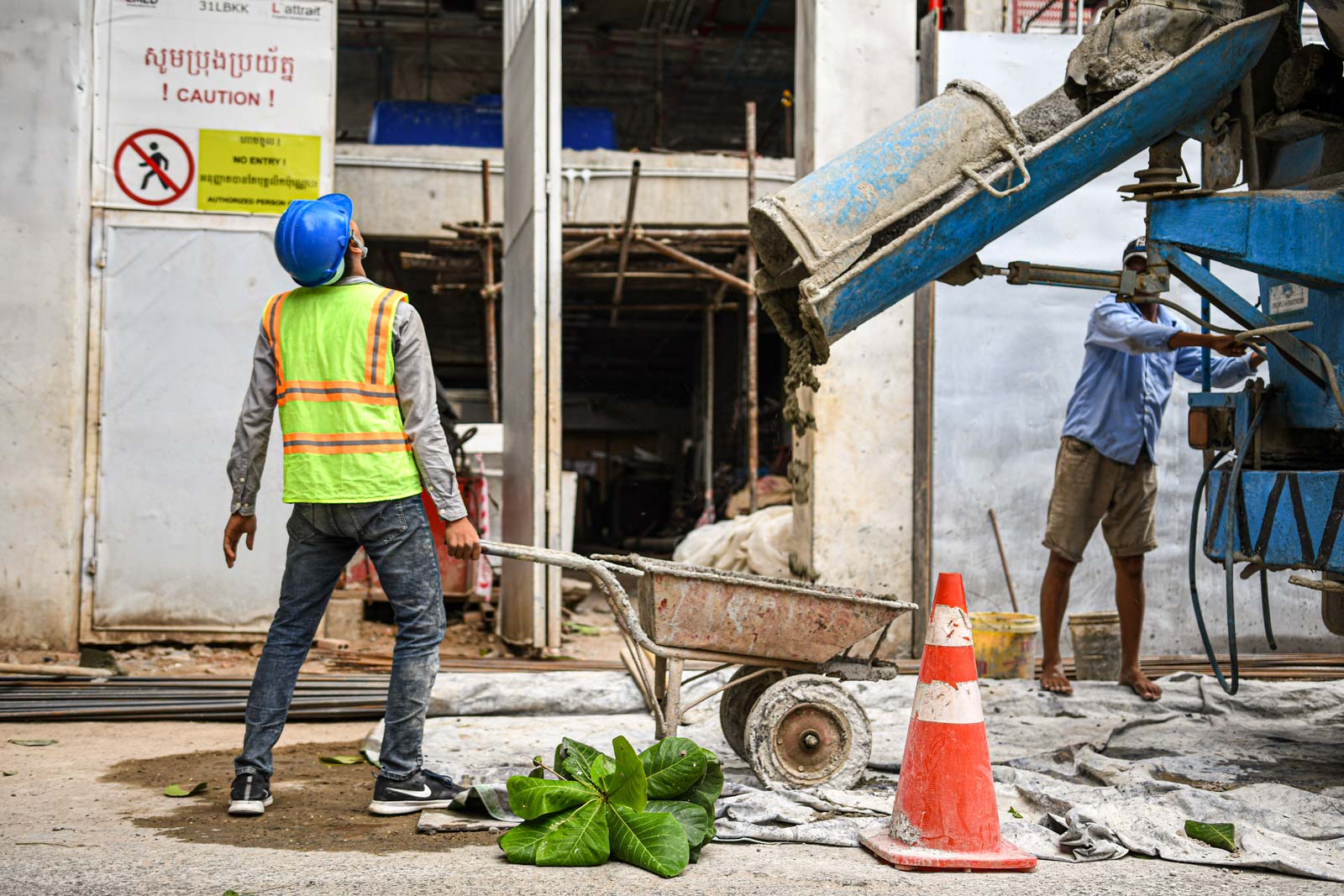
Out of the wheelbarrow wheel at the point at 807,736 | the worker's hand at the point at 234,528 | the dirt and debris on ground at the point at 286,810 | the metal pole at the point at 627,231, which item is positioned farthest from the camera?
the metal pole at the point at 627,231

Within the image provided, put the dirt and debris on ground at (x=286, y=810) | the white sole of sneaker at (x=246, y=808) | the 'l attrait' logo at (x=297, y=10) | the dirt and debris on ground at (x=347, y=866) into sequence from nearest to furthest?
1. the dirt and debris on ground at (x=347, y=866)
2. the dirt and debris on ground at (x=286, y=810)
3. the white sole of sneaker at (x=246, y=808)
4. the 'l attrait' logo at (x=297, y=10)

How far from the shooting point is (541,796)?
3510mm

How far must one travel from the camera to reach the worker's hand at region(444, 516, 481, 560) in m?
3.86

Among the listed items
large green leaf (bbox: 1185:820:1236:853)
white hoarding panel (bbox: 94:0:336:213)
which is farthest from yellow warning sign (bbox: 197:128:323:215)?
large green leaf (bbox: 1185:820:1236:853)

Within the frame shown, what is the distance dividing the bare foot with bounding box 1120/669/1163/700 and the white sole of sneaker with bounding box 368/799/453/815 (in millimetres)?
3448

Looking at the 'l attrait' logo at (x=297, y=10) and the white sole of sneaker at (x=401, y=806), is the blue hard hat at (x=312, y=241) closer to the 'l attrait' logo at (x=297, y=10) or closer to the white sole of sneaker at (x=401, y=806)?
the white sole of sneaker at (x=401, y=806)

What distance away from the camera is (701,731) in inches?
211

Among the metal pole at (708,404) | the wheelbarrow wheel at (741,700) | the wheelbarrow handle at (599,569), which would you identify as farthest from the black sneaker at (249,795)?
the metal pole at (708,404)

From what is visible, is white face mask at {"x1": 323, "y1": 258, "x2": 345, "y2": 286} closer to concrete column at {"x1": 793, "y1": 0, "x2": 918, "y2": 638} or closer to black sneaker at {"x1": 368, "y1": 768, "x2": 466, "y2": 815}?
black sneaker at {"x1": 368, "y1": 768, "x2": 466, "y2": 815}

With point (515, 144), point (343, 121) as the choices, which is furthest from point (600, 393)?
point (515, 144)

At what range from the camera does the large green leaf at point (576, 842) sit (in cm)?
339

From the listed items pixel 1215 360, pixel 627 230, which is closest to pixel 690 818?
pixel 1215 360

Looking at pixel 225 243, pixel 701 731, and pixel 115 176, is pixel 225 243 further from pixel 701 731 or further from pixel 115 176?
pixel 701 731

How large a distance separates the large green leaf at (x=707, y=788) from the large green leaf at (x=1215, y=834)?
141cm
